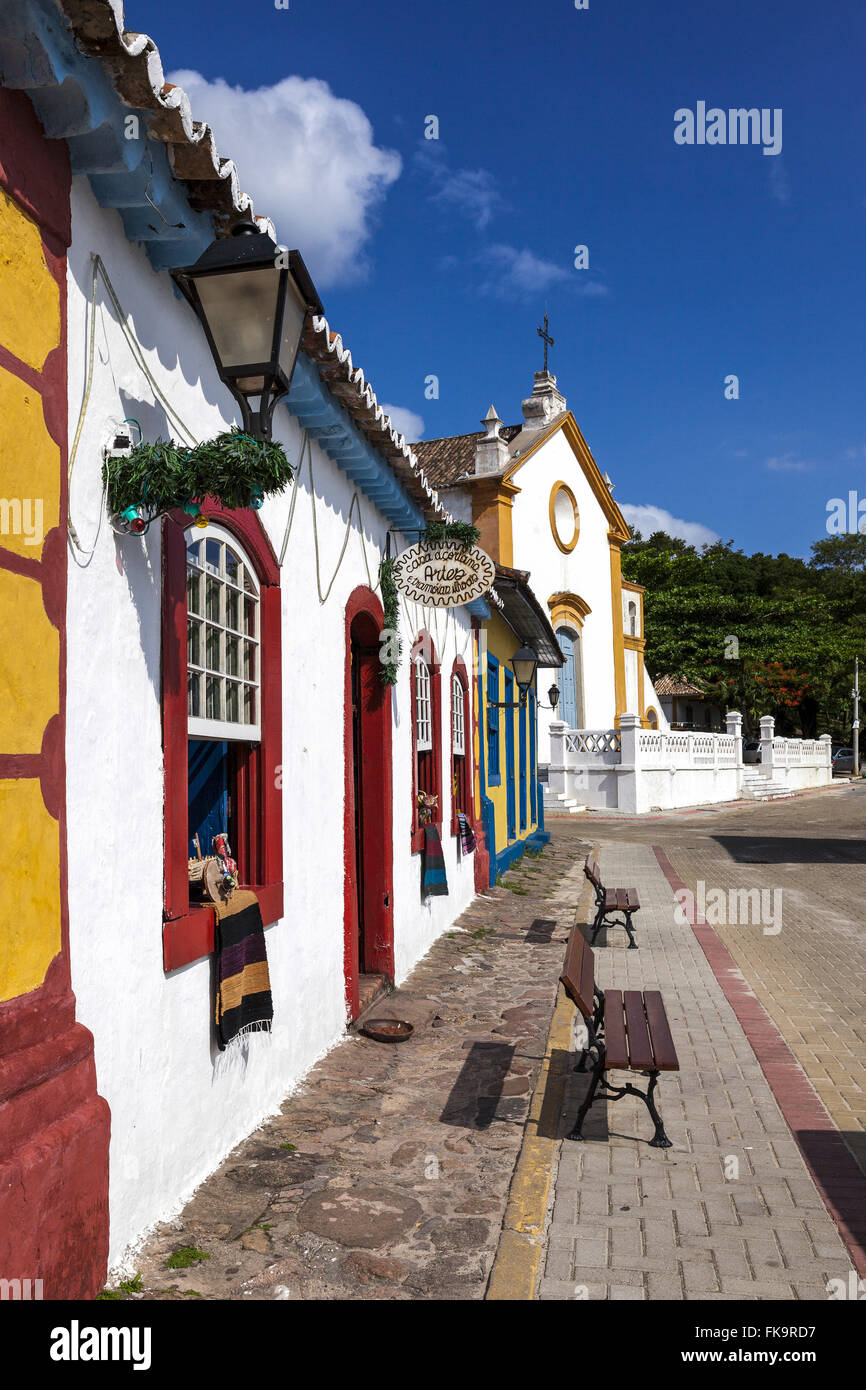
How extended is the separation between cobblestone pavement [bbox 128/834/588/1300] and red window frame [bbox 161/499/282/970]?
979 mm

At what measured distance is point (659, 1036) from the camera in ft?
16.3

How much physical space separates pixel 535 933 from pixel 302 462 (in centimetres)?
596

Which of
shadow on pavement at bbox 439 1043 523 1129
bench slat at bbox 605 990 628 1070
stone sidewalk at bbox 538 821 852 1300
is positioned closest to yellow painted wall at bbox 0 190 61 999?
stone sidewalk at bbox 538 821 852 1300

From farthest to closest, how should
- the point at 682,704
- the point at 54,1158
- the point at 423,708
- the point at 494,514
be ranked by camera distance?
1. the point at 682,704
2. the point at 494,514
3. the point at 423,708
4. the point at 54,1158

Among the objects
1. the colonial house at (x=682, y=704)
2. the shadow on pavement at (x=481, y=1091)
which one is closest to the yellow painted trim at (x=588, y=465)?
the colonial house at (x=682, y=704)

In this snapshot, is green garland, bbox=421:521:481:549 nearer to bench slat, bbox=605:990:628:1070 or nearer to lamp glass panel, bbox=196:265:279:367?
bench slat, bbox=605:990:628:1070

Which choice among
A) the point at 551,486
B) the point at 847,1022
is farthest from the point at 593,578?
the point at 847,1022

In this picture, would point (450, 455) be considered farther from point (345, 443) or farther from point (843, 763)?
point (843, 763)

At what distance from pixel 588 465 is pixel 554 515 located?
331cm

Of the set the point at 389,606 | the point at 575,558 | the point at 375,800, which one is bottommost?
the point at 375,800

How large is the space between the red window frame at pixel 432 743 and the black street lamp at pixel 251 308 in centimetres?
530

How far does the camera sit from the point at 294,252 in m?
3.43

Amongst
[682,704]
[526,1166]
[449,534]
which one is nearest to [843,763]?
[682,704]
